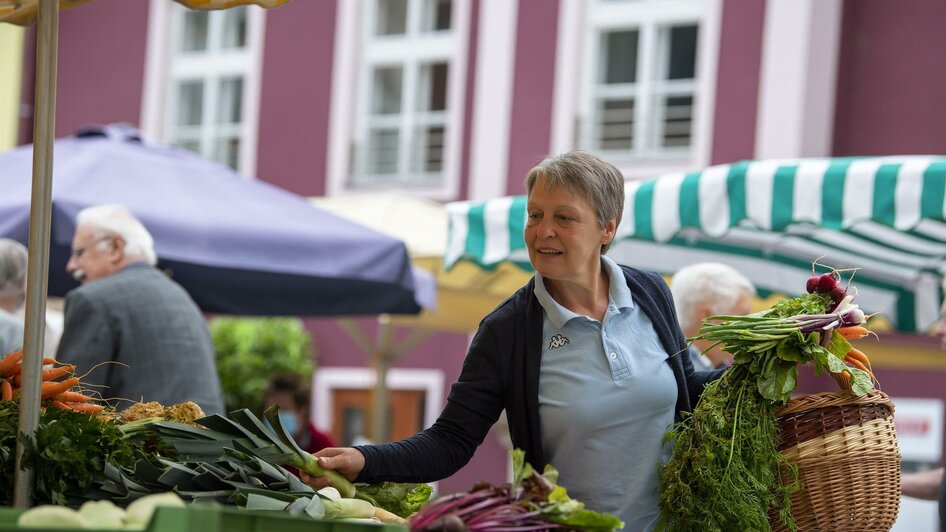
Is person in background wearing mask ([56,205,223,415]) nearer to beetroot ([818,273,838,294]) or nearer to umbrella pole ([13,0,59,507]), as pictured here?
umbrella pole ([13,0,59,507])

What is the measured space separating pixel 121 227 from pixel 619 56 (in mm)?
11867

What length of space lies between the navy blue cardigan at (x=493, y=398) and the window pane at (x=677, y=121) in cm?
1285

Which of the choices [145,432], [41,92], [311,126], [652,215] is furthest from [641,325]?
[311,126]

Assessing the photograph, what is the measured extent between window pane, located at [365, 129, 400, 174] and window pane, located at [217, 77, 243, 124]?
2198 millimetres

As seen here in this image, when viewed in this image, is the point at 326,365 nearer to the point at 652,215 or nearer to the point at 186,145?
the point at 186,145

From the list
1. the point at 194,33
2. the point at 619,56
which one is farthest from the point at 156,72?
the point at 619,56

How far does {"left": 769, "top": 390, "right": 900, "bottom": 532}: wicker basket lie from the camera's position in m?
3.12

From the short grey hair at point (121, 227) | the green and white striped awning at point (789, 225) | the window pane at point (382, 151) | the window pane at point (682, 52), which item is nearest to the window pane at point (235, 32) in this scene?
the window pane at point (382, 151)

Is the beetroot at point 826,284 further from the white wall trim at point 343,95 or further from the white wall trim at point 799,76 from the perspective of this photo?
the white wall trim at point 343,95

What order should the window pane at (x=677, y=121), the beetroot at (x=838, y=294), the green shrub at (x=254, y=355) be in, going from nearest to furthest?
the beetroot at (x=838, y=294) < the window pane at (x=677, y=121) < the green shrub at (x=254, y=355)

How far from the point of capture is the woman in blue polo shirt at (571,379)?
313cm

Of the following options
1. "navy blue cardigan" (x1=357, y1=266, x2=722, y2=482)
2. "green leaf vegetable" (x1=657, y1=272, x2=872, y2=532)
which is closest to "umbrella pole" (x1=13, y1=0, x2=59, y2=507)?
"navy blue cardigan" (x1=357, y1=266, x2=722, y2=482)

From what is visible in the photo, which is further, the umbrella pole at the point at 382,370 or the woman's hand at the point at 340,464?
the umbrella pole at the point at 382,370

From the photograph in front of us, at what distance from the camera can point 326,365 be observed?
17.4 meters
